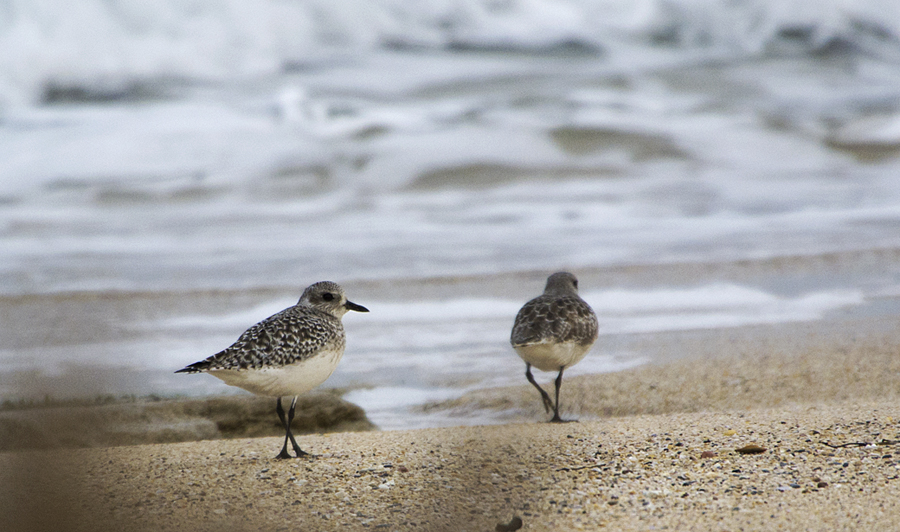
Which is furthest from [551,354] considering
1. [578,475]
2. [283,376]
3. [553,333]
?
[283,376]

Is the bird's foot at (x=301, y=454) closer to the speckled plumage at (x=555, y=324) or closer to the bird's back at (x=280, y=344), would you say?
the bird's back at (x=280, y=344)

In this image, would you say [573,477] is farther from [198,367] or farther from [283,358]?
[198,367]

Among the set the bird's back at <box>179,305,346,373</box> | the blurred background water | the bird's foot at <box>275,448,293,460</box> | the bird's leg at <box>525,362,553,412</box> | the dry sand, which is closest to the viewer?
the dry sand

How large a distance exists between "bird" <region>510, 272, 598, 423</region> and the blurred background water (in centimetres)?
77

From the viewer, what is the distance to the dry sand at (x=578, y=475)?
2594 mm

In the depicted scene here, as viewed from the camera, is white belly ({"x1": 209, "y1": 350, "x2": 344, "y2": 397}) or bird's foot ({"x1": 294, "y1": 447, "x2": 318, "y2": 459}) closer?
white belly ({"x1": 209, "y1": 350, "x2": 344, "y2": 397})

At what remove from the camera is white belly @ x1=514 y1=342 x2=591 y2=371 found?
14.1ft

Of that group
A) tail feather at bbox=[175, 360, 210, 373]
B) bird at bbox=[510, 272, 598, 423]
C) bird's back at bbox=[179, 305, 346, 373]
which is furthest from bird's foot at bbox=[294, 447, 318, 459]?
bird at bbox=[510, 272, 598, 423]

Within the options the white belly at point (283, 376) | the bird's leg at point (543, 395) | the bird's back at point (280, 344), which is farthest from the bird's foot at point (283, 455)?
the bird's leg at point (543, 395)

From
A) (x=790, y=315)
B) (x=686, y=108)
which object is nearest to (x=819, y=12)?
(x=686, y=108)

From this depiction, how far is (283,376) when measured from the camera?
360cm

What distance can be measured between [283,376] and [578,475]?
4.23ft

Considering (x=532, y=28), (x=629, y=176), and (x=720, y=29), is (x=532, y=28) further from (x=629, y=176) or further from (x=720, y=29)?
(x=629, y=176)

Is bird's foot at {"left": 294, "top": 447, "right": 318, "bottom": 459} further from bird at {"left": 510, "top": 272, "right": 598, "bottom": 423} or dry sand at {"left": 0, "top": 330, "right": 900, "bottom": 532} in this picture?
bird at {"left": 510, "top": 272, "right": 598, "bottom": 423}
